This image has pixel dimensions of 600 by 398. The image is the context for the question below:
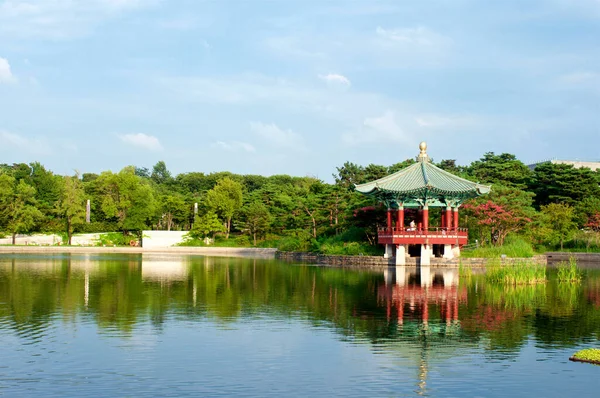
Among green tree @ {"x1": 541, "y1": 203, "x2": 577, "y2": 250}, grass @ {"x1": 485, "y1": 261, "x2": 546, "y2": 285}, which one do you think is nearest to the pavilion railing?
grass @ {"x1": 485, "y1": 261, "x2": 546, "y2": 285}

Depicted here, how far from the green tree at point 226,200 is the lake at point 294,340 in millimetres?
45722

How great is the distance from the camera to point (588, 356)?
544 inches

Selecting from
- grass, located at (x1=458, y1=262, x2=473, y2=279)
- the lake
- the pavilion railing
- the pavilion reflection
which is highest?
the pavilion railing

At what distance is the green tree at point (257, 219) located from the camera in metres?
71.6

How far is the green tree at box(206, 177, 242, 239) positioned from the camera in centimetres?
7494

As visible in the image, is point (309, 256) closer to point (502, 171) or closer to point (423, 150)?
point (423, 150)

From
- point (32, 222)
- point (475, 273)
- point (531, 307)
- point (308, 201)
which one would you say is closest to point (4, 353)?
point (531, 307)

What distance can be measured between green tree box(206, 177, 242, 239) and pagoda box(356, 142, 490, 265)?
31.1 m

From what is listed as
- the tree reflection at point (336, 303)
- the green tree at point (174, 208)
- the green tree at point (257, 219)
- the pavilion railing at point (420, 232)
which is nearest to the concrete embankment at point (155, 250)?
the green tree at point (257, 219)

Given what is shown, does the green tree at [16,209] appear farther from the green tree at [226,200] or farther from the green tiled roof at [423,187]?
the green tiled roof at [423,187]

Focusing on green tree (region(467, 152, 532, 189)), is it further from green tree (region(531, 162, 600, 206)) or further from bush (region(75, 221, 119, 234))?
bush (region(75, 221, 119, 234))

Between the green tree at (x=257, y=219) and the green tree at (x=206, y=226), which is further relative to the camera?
the green tree at (x=206, y=226)

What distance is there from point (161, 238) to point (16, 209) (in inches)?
587

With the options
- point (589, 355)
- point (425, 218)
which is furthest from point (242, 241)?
point (589, 355)
